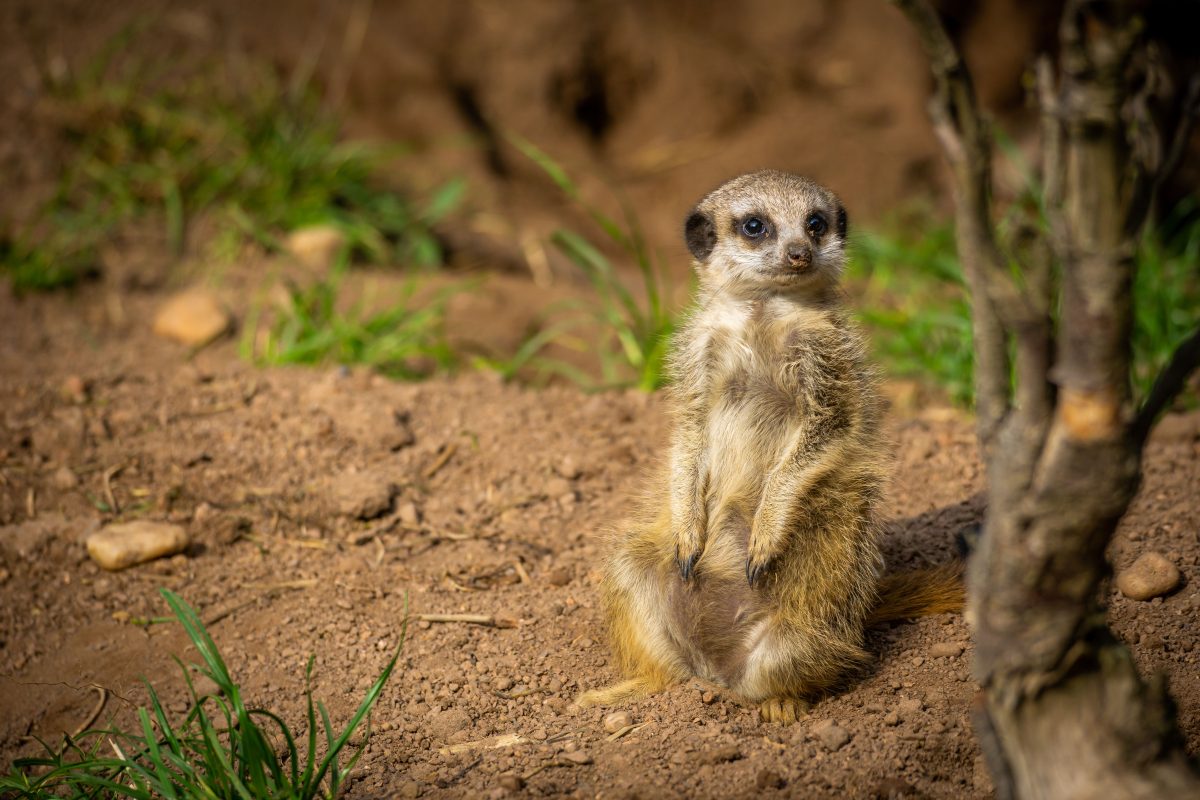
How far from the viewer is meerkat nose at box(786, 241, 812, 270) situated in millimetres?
2469

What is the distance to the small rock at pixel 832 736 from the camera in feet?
6.92

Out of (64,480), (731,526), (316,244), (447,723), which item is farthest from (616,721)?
(316,244)

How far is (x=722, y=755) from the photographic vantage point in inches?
81.6

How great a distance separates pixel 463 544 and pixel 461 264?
259 centimetres

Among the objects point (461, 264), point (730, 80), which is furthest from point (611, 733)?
point (730, 80)

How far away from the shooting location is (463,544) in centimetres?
307

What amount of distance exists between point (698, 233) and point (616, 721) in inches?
50.0

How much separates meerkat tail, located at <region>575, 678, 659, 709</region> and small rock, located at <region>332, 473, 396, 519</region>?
0.96 meters

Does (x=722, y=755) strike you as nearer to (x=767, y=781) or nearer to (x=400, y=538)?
(x=767, y=781)

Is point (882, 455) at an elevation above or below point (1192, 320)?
below

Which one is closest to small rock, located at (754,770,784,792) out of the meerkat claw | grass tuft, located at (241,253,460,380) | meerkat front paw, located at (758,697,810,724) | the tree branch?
meerkat front paw, located at (758,697,810,724)

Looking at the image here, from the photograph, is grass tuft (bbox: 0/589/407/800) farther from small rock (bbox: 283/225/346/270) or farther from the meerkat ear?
small rock (bbox: 283/225/346/270)

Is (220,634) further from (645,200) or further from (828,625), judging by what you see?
(645,200)

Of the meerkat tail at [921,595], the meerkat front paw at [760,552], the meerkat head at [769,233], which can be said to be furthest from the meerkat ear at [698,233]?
the meerkat tail at [921,595]
